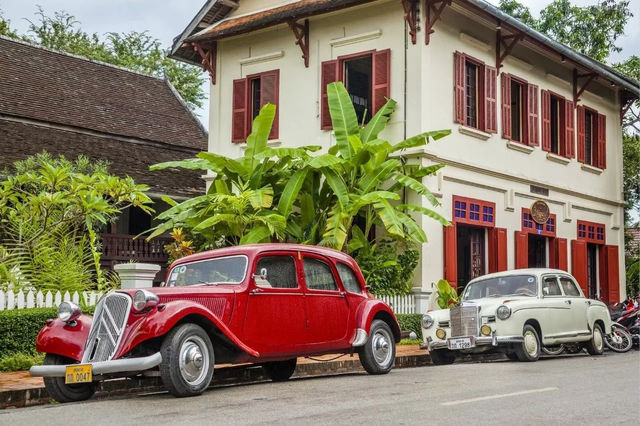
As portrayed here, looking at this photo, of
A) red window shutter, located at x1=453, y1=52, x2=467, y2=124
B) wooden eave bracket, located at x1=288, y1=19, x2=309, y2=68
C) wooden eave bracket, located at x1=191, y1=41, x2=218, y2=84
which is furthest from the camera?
wooden eave bracket, located at x1=191, y1=41, x2=218, y2=84

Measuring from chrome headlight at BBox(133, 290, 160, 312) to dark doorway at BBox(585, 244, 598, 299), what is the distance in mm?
20439

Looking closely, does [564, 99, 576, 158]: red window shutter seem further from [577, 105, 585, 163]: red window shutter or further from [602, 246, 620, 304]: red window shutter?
[602, 246, 620, 304]: red window shutter

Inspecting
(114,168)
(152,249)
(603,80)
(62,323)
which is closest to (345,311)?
(62,323)

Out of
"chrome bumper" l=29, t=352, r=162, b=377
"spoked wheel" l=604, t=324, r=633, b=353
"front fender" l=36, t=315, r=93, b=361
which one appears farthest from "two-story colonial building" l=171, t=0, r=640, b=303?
"chrome bumper" l=29, t=352, r=162, b=377

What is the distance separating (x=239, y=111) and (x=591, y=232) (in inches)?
442

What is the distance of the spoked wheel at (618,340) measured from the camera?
57.4ft

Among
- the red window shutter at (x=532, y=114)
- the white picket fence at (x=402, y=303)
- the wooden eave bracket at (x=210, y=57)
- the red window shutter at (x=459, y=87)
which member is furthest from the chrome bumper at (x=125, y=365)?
the red window shutter at (x=532, y=114)

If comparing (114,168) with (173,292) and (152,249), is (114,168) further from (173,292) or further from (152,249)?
(173,292)

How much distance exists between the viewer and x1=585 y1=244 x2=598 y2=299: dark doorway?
27500mm

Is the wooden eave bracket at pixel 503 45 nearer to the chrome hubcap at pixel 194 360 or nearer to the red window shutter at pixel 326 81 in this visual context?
the red window shutter at pixel 326 81

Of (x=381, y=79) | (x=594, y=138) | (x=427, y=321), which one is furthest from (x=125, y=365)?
(x=594, y=138)

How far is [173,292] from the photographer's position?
9.76 m

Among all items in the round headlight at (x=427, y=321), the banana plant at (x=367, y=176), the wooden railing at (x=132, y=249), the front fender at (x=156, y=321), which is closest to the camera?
the front fender at (x=156, y=321)

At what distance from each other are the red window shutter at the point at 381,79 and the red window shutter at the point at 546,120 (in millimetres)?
6097
